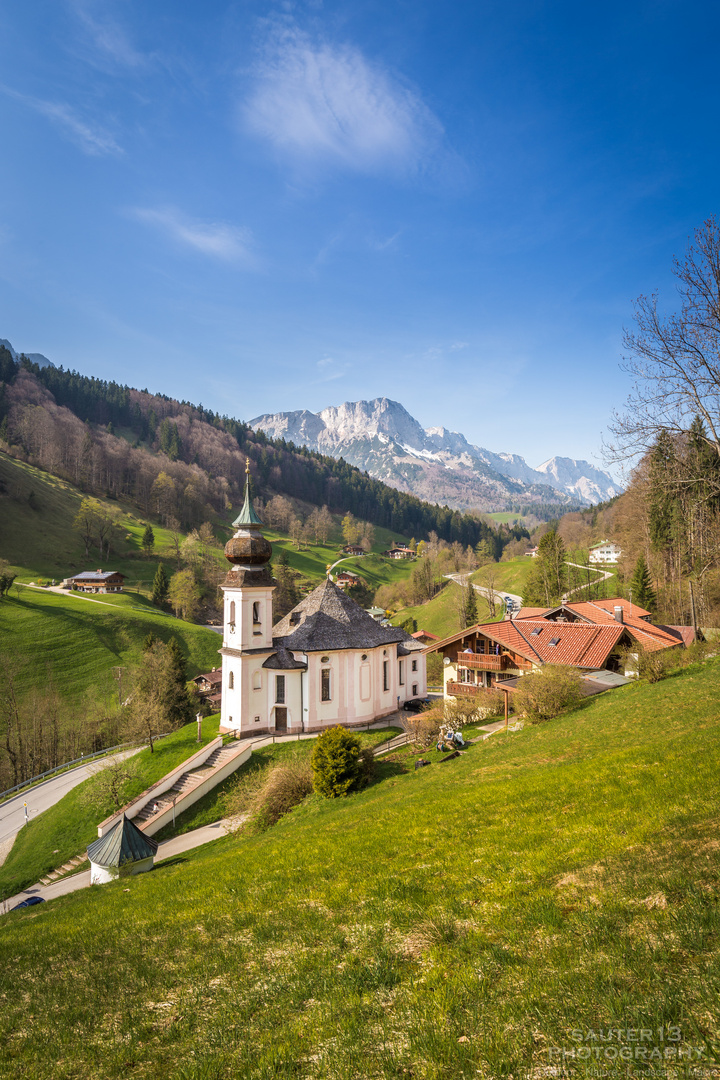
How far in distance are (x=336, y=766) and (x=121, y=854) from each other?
9.66m

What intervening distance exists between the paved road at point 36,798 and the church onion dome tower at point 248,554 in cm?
1674

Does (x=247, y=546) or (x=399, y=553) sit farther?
(x=399, y=553)

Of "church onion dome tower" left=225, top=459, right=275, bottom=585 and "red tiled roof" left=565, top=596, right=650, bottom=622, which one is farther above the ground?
"church onion dome tower" left=225, top=459, right=275, bottom=585

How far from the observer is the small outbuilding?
71.4 ft

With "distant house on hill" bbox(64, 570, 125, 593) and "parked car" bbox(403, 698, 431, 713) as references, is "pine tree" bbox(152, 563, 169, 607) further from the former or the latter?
"parked car" bbox(403, 698, 431, 713)

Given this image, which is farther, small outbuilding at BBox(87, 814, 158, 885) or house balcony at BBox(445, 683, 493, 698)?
house balcony at BBox(445, 683, 493, 698)

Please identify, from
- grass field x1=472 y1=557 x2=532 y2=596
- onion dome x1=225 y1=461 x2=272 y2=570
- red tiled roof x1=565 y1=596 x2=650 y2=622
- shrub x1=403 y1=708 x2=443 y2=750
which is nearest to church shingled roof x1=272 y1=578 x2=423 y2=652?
onion dome x1=225 y1=461 x2=272 y2=570

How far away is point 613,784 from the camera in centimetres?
1164

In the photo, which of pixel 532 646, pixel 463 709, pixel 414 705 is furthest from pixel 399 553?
pixel 463 709

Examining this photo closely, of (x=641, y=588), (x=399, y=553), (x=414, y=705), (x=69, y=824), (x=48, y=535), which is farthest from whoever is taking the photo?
(x=399, y=553)

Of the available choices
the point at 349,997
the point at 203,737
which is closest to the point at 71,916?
the point at 349,997

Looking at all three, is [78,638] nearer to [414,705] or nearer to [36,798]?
[36,798]

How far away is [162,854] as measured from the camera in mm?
25625

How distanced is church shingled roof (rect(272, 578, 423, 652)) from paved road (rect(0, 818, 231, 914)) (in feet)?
41.8
